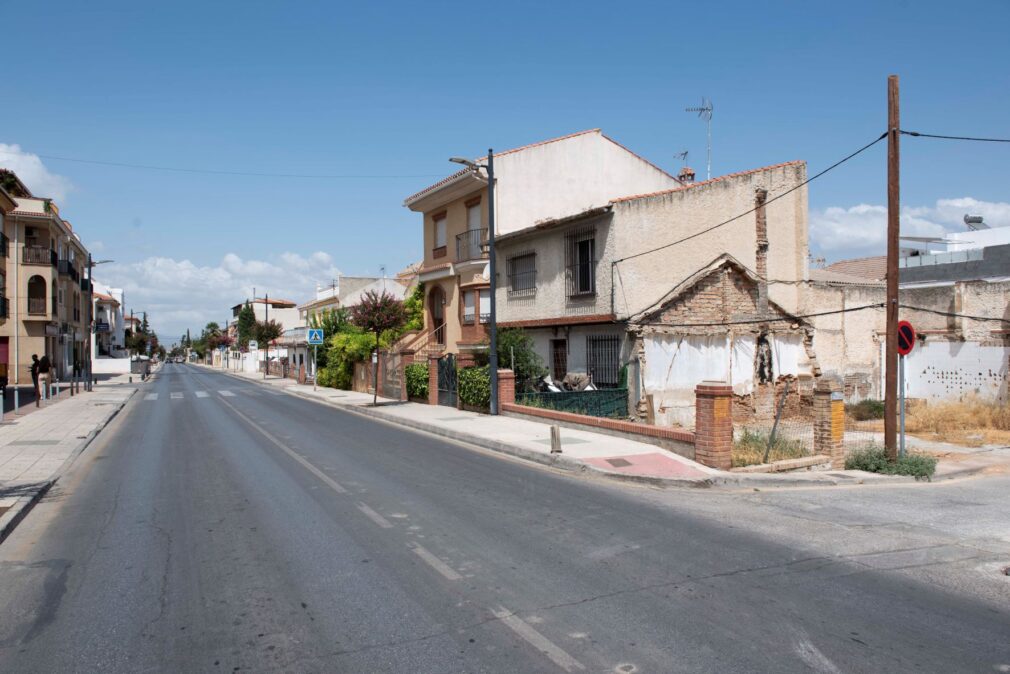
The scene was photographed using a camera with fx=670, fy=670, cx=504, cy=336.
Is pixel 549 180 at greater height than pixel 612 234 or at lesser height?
greater

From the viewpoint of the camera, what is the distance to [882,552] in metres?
6.77

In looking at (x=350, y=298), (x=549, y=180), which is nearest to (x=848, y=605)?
(x=549, y=180)

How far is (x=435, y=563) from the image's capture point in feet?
19.9

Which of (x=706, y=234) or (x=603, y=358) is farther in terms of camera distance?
(x=706, y=234)

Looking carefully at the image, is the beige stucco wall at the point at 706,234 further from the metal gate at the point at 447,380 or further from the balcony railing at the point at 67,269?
the balcony railing at the point at 67,269

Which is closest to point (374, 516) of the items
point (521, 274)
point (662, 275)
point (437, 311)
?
point (662, 275)

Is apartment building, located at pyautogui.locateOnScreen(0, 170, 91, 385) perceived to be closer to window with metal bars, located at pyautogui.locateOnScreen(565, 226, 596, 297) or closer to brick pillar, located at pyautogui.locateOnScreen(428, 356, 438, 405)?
brick pillar, located at pyautogui.locateOnScreen(428, 356, 438, 405)

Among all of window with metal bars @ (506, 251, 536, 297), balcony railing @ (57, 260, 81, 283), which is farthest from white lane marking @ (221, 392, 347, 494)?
balcony railing @ (57, 260, 81, 283)

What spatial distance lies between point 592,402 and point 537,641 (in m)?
14.0

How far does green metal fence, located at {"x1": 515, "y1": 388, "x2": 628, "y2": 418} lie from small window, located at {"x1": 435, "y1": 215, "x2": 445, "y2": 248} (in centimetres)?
1280

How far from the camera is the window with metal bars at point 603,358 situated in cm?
1936

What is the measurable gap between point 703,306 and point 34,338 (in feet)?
143

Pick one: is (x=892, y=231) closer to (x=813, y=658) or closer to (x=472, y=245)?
Result: (x=813, y=658)

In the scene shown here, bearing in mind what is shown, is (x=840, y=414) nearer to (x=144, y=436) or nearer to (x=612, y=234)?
(x=612, y=234)
